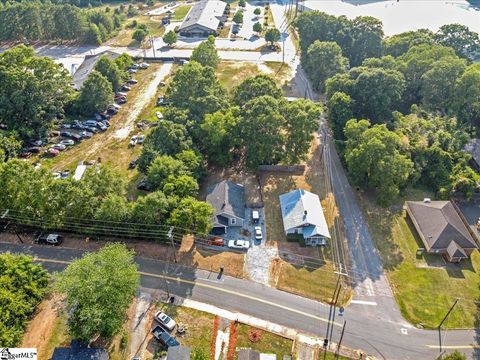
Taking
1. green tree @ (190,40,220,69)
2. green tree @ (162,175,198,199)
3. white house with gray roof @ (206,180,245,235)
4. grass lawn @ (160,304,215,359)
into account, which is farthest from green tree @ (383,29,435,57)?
grass lawn @ (160,304,215,359)

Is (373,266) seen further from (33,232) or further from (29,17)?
(29,17)

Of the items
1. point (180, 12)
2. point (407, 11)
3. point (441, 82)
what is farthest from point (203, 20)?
point (407, 11)

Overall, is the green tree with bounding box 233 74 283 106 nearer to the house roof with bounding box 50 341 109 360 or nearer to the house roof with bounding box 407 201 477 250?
the house roof with bounding box 407 201 477 250

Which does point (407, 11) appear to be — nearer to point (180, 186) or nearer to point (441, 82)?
point (441, 82)

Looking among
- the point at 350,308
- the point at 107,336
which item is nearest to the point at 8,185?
the point at 107,336

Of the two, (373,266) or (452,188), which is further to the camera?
(452,188)

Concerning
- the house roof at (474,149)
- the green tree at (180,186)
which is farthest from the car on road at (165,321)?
the house roof at (474,149)
